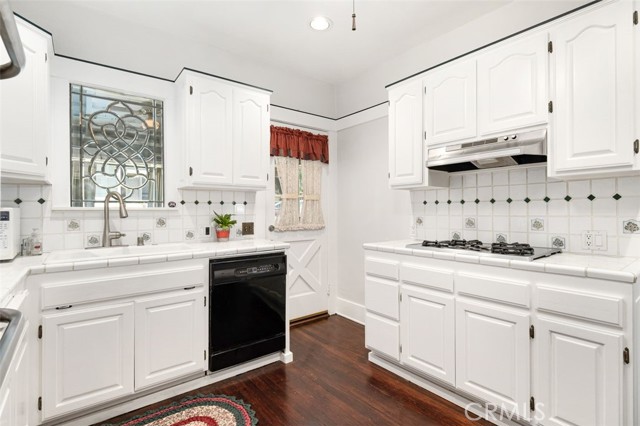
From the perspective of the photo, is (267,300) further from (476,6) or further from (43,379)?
(476,6)

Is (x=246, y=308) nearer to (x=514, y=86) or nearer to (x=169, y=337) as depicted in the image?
(x=169, y=337)

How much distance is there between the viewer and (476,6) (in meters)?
2.54

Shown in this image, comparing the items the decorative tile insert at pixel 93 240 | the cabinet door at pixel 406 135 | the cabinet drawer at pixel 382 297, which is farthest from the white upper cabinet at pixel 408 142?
the decorative tile insert at pixel 93 240

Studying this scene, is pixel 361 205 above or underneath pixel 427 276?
above

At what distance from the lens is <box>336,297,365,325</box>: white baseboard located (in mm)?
3684

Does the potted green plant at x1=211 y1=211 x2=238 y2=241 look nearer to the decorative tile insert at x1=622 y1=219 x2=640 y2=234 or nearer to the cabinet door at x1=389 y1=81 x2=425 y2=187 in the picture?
the cabinet door at x1=389 y1=81 x2=425 y2=187

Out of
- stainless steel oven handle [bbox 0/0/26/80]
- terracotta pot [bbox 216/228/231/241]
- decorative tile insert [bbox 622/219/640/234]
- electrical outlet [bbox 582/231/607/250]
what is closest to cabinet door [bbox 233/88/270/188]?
terracotta pot [bbox 216/228/231/241]

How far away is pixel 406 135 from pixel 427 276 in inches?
46.4

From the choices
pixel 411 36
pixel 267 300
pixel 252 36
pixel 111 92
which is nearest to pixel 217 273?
pixel 267 300

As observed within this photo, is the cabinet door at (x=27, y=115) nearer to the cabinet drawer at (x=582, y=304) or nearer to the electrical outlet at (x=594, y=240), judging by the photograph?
the cabinet drawer at (x=582, y=304)

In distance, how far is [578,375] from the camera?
163cm

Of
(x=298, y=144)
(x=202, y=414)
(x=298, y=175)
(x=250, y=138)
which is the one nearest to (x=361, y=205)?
(x=298, y=175)

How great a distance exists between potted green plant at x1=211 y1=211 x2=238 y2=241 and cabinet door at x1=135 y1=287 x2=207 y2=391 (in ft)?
2.41

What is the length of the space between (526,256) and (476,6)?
195 cm
